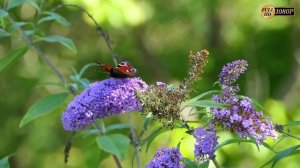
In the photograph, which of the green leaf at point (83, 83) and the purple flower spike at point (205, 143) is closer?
the purple flower spike at point (205, 143)

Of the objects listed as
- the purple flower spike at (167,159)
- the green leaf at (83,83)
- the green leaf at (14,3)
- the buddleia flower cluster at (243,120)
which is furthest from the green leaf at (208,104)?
the green leaf at (14,3)

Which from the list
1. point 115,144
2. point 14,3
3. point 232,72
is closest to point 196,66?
point 232,72

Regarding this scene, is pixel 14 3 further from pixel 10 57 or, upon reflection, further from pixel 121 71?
pixel 121 71

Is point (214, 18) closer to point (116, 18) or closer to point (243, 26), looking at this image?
point (243, 26)

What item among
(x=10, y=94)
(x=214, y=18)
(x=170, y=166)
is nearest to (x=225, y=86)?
(x=170, y=166)

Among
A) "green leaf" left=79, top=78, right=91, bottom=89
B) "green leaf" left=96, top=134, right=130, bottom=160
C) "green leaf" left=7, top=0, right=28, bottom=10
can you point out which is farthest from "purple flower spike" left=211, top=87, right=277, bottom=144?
"green leaf" left=7, top=0, right=28, bottom=10

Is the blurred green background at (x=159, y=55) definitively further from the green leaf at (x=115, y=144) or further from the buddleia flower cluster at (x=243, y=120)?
the buddleia flower cluster at (x=243, y=120)

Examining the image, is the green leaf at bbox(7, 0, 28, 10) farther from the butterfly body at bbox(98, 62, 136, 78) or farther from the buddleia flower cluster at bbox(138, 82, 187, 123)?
the buddleia flower cluster at bbox(138, 82, 187, 123)
